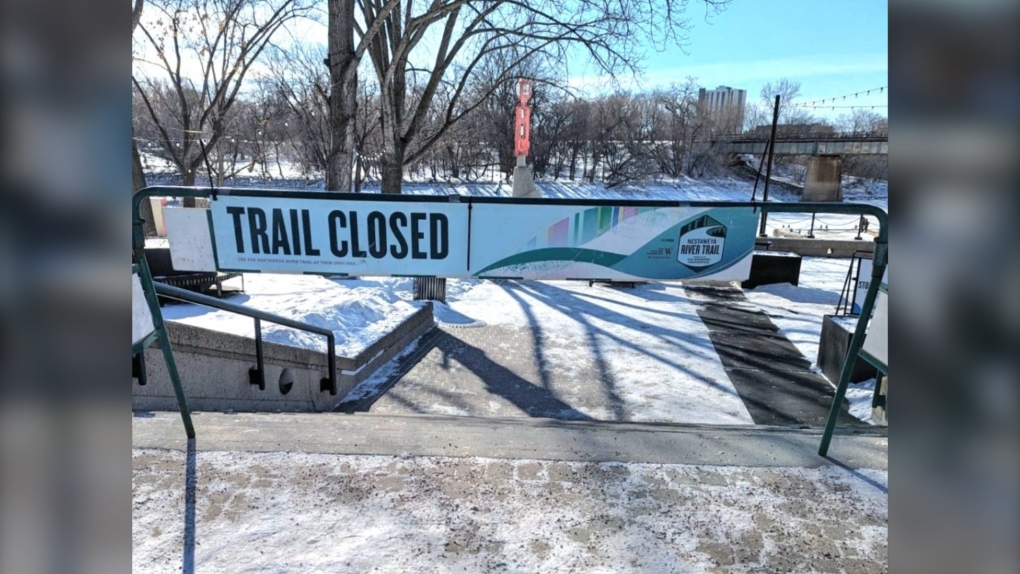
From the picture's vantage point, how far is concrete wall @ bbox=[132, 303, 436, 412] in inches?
202

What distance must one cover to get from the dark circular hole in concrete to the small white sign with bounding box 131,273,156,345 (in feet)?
11.2

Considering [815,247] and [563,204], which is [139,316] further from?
Answer: [815,247]

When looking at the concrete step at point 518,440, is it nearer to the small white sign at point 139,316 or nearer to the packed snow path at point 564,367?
the small white sign at point 139,316

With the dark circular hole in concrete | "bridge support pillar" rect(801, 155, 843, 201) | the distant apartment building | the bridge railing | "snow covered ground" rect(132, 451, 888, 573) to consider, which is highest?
the distant apartment building

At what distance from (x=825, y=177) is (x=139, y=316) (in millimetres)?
55060

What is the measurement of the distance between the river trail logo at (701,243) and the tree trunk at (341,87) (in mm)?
7594

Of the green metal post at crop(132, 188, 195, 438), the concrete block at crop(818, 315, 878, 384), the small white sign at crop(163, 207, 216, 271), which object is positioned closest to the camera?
the green metal post at crop(132, 188, 195, 438)

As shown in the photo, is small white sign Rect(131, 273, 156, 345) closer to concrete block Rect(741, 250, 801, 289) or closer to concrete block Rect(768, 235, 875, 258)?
concrete block Rect(741, 250, 801, 289)

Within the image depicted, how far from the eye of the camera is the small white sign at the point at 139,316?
262 cm

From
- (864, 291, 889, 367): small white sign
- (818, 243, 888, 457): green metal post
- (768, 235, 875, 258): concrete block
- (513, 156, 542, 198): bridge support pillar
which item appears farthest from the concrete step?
(768, 235, 875, 258): concrete block

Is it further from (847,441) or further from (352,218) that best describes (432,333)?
(847,441)
